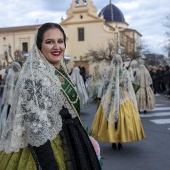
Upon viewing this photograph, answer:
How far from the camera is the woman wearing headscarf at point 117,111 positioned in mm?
6180

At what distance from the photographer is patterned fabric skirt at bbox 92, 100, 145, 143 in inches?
241

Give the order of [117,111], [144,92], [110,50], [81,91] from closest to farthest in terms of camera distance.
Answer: [117,111]
[144,92]
[81,91]
[110,50]

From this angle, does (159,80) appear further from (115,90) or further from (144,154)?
(144,154)

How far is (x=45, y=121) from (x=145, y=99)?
9640mm

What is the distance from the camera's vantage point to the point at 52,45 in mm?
2602

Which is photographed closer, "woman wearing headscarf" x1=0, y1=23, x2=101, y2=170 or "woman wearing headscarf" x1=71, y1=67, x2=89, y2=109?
"woman wearing headscarf" x1=0, y1=23, x2=101, y2=170

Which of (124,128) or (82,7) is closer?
(124,128)

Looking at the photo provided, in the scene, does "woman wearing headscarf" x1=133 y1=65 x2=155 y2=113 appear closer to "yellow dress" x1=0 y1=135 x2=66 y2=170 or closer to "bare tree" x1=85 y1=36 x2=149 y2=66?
"yellow dress" x1=0 y1=135 x2=66 y2=170

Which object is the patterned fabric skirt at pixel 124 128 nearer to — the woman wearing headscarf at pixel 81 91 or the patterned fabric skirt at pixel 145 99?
the patterned fabric skirt at pixel 145 99

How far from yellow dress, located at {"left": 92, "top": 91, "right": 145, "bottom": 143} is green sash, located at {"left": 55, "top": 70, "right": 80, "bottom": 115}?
3651 millimetres

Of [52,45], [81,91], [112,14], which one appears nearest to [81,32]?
[112,14]

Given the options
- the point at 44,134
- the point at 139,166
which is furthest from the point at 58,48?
the point at 139,166

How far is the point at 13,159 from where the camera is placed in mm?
2393

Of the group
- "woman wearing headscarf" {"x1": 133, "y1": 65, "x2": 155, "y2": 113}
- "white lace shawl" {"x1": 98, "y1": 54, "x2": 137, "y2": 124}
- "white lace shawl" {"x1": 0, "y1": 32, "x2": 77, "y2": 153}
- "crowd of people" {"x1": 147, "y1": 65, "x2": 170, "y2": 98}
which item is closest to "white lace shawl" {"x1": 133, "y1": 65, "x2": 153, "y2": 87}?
"woman wearing headscarf" {"x1": 133, "y1": 65, "x2": 155, "y2": 113}
